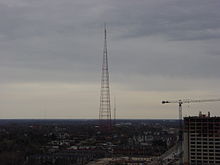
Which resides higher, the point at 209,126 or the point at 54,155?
the point at 209,126

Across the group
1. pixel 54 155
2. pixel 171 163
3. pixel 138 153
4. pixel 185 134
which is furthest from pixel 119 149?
pixel 185 134

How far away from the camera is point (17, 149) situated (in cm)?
4684

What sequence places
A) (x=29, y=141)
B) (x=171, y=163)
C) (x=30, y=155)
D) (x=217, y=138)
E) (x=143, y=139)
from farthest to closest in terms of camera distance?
1. (x=143, y=139)
2. (x=29, y=141)
3. (x=30, y=155)
4. (x=171, y=163)
5. (x=217, y=138)

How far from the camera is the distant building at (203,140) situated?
95.5 ft

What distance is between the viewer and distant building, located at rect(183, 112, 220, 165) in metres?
29.1

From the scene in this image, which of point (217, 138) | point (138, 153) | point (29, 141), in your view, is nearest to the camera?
point (217, 138)

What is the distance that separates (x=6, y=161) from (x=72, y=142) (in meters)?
26.2

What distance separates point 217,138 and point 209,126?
91 cm

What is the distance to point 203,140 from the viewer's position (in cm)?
2942

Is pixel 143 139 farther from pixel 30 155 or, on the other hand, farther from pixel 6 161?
pixel 6 161

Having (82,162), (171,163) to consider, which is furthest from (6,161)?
(171,163)

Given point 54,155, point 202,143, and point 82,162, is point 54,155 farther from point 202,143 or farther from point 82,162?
point 202,143

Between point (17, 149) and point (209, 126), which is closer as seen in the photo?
point (209, 126)

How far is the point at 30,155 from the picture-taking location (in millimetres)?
44594
